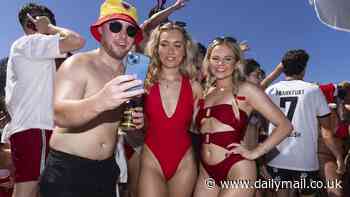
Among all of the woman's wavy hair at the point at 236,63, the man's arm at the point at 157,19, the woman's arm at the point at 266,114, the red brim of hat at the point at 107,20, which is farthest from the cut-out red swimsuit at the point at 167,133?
the man's arm at the point at 157,19

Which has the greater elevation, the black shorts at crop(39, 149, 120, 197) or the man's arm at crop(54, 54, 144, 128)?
the man's arm at crop(54, 54, 144, 128)

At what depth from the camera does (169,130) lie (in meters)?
3.54

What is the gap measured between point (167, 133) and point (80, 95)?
1333 millimetres

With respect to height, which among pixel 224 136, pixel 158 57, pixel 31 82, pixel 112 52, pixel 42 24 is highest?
pixel 42 24

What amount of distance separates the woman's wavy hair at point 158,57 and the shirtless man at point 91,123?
39.7 inches

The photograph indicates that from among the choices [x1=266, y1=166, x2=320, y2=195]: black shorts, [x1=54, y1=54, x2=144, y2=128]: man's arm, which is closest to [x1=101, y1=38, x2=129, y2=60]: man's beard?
[x1=54, y1=54, x2=144, y2=128]: man's arm

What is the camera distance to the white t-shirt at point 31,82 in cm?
350

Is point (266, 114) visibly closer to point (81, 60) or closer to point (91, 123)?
point (91, 123)

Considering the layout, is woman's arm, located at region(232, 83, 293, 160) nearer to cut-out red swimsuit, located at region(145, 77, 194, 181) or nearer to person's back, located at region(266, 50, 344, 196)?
cut-out red swimsuit, located at region(145, 77, 194, 181)

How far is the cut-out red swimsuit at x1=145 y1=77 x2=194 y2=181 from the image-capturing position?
3.53 meters

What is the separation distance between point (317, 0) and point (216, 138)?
1.99 m

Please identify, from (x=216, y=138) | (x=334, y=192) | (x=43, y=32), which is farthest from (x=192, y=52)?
(x=334, y=192)

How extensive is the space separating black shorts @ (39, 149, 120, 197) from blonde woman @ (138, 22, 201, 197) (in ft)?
2.96

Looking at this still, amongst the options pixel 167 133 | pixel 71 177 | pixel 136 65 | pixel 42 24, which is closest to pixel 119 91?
pixel 71 177
